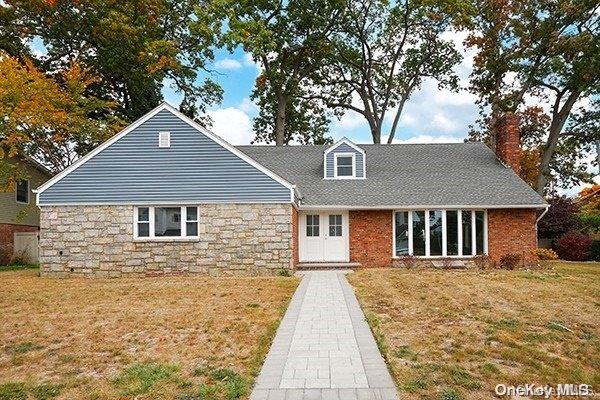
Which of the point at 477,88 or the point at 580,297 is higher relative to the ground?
the point at 477,88

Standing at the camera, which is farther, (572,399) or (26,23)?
(26,23)

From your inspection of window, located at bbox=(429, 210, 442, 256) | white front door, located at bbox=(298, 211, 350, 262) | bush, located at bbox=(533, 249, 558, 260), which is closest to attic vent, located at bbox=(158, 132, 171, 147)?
white front door, located at bbox=(298, 211, 350, 262)

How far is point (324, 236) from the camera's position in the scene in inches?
734

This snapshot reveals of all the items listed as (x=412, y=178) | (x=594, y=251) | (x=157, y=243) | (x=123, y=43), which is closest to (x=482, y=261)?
(x=412, y=178)

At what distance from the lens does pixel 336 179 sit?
66.3ft

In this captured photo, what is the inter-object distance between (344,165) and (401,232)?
413 centimetres

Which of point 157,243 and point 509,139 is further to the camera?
point 509,139

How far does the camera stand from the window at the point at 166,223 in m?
16.1

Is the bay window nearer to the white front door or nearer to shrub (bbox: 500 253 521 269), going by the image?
shrub (bbox: 500 253 521 269)

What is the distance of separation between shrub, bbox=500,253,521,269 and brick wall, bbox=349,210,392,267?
4250mm

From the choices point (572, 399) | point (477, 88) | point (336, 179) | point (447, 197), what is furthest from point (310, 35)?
point (572, 399)

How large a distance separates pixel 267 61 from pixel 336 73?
5640 mm

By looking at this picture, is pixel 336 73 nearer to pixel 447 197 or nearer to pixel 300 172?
pixel 300 172

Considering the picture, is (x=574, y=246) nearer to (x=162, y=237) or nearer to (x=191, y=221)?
(x=191, y=221)
